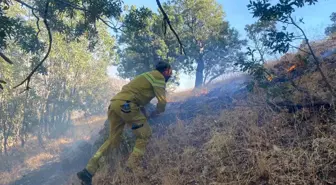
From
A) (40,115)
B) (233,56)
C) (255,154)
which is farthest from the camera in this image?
(40,115)

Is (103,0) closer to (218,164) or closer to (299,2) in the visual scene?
(299,2)

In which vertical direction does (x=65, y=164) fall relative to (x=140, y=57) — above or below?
below

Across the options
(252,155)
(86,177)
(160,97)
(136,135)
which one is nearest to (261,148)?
(252,155)

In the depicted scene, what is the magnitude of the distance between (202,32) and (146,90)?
1390 cm

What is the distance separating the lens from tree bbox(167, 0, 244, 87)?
56.7 feet

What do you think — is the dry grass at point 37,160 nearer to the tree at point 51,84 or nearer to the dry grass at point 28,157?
the dry grass at point 28,157

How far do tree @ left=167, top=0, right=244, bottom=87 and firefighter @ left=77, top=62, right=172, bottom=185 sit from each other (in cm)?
1240

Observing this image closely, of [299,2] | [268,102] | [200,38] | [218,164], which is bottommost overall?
[218,164]

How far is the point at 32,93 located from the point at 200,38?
11.0m

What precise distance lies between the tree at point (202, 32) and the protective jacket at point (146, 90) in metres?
12.4

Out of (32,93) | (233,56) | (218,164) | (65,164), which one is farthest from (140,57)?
(218,164)

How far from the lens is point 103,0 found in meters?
6.50

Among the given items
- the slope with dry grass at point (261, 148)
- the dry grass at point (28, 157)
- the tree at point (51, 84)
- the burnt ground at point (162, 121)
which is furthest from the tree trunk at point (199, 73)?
the slope with dry grass at point (261, 148)

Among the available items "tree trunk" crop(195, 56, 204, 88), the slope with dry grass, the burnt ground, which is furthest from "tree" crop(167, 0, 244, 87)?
the slope with dry grass
